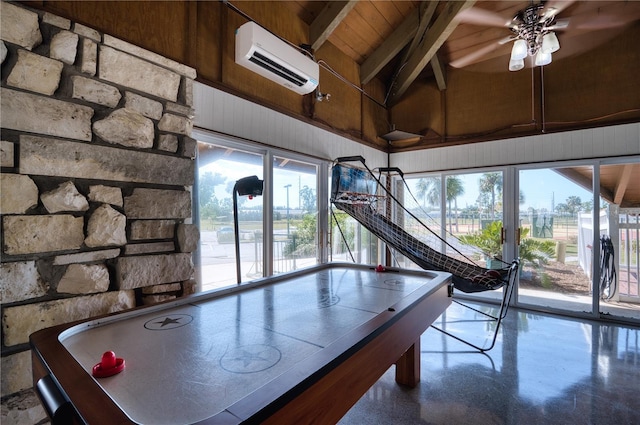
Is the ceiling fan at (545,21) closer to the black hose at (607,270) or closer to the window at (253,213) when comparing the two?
the black hose at (607,270)

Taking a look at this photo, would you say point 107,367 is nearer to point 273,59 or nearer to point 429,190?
point 273,59

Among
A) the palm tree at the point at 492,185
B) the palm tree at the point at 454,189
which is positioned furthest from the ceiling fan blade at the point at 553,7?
the palm tree at the point at 454,189

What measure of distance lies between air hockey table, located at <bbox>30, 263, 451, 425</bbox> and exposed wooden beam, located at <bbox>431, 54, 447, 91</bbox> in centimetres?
395

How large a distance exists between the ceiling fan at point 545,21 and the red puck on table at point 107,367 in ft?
14.1

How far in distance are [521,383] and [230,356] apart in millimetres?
2449

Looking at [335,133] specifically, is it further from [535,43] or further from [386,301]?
[386,301]

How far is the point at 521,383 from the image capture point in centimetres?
248

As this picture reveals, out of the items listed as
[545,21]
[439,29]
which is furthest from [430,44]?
[545,21]

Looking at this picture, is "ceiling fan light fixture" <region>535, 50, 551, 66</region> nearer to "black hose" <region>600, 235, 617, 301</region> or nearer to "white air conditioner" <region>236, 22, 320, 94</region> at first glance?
"black hose" <region>600, 235, 617, 301</region>

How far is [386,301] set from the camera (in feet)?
6.13

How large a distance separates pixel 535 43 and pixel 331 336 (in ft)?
13.1

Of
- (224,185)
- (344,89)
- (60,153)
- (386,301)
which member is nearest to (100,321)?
(60,153)

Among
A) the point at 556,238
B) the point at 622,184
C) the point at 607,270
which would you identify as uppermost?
the point at 622,184

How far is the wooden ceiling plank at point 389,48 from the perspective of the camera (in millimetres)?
4281
